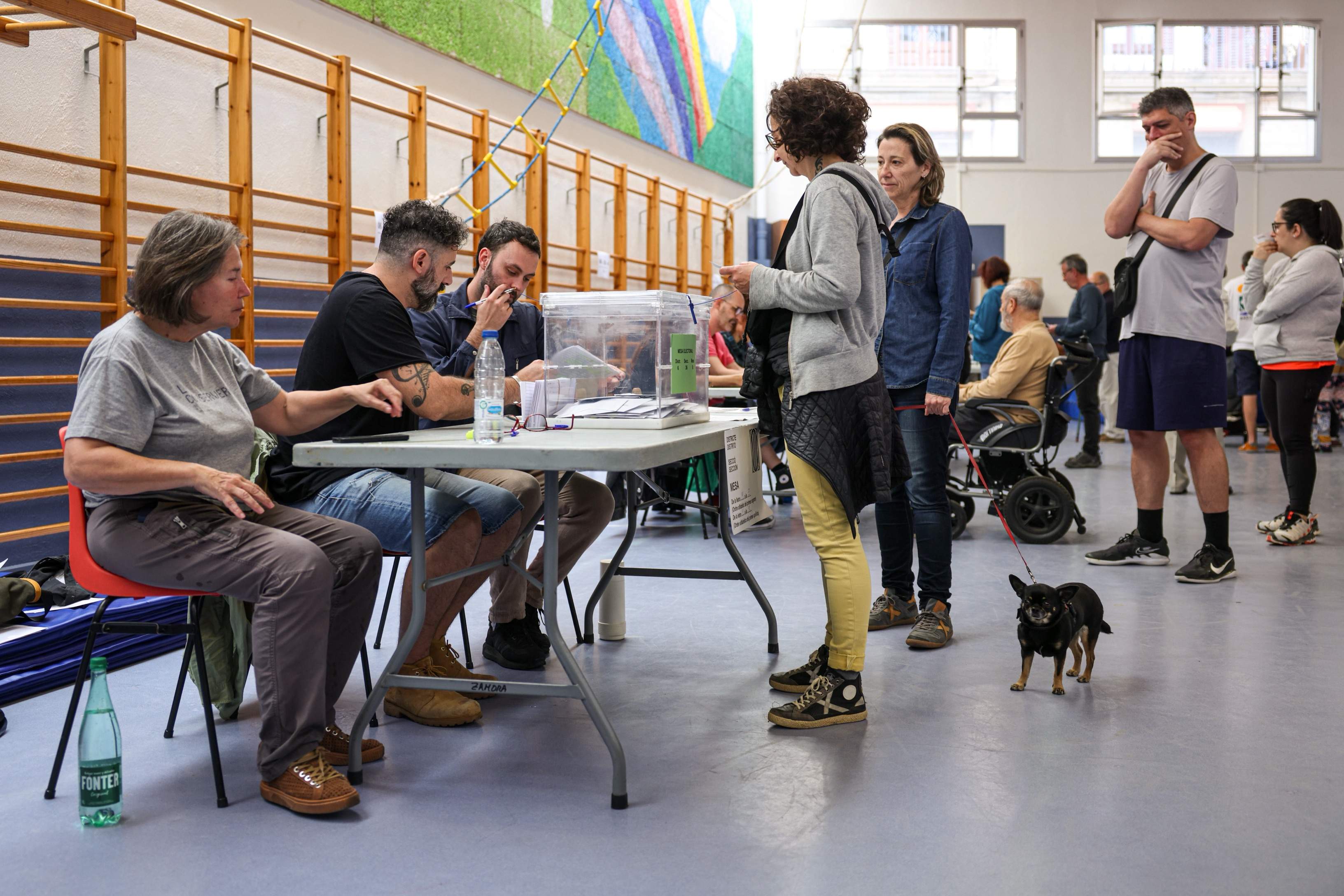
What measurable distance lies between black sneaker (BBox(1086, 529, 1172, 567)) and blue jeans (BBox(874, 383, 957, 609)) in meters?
1.18

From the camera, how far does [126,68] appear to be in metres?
3.84

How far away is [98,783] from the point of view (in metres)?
1.72

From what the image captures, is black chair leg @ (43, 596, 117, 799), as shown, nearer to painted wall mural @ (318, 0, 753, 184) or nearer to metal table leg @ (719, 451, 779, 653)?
metal table leg @ (719, 451, 779, 653)

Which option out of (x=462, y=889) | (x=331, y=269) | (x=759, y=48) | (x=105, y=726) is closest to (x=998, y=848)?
(x=462, y=889)

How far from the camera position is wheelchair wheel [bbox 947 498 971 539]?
180 inches

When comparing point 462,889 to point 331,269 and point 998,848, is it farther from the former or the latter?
point 331,269

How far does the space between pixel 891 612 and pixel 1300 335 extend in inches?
91.4

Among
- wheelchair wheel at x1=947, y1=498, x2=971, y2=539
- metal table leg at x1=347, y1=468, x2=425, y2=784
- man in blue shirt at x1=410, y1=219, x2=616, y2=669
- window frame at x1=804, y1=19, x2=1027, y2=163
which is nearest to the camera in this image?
metal table leg at x1=347, y1=468, x2=425, y2=784

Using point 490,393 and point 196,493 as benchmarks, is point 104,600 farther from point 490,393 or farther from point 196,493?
point 490,393

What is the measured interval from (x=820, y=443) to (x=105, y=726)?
1341mm

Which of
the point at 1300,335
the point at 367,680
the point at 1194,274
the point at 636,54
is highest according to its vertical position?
the point at 636,54

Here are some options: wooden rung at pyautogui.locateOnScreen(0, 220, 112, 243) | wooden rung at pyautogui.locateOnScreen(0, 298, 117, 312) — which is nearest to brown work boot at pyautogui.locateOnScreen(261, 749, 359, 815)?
wooden rung at pyautogui.locateOnScreen(0, 298, 117, 312)

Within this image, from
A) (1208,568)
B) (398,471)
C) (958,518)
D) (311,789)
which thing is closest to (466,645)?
(398,471)

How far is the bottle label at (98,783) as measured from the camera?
172cm
